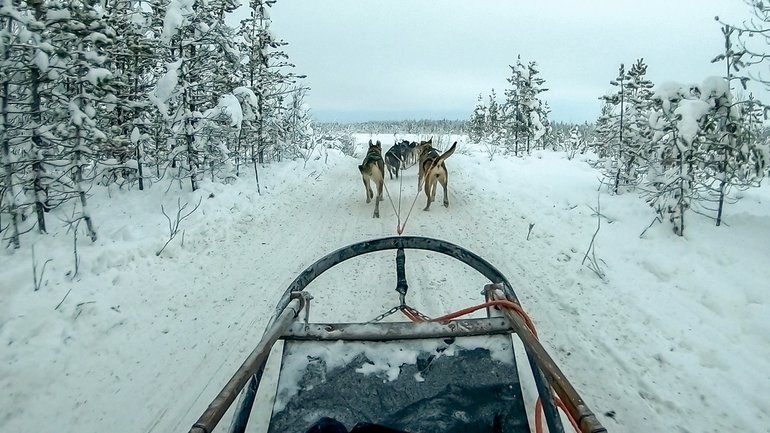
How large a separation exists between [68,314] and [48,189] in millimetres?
2949

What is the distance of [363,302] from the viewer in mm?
4828

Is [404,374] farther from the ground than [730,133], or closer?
closer

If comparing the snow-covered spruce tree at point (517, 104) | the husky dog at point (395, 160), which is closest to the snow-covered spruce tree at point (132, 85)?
the husky dog at point (395, 160)

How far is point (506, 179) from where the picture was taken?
39.9 feet

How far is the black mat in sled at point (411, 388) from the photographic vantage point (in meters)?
2.16

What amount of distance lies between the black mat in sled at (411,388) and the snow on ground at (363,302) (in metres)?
1.23

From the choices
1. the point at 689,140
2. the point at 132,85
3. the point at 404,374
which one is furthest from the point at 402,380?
the point at 132,85

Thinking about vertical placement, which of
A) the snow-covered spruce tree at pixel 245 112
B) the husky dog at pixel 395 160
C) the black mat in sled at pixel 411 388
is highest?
the snow-covered spruce tree at pixel 245 112

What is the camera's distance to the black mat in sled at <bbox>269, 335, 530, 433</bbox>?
2162 mm

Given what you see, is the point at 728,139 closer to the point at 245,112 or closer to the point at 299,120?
the point at 245,112

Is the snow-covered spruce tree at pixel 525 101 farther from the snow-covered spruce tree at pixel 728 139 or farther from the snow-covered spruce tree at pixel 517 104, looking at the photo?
the snow-covered spruce tree at pixel 728 139

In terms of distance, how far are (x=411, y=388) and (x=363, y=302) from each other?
8.27ft

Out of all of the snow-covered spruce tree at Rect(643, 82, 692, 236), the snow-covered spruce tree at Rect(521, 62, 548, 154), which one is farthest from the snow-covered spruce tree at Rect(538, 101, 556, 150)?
the snow-covered spruce tree at Rect(643, 82, 692, 236)

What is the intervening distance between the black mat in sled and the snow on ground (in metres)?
1.23
